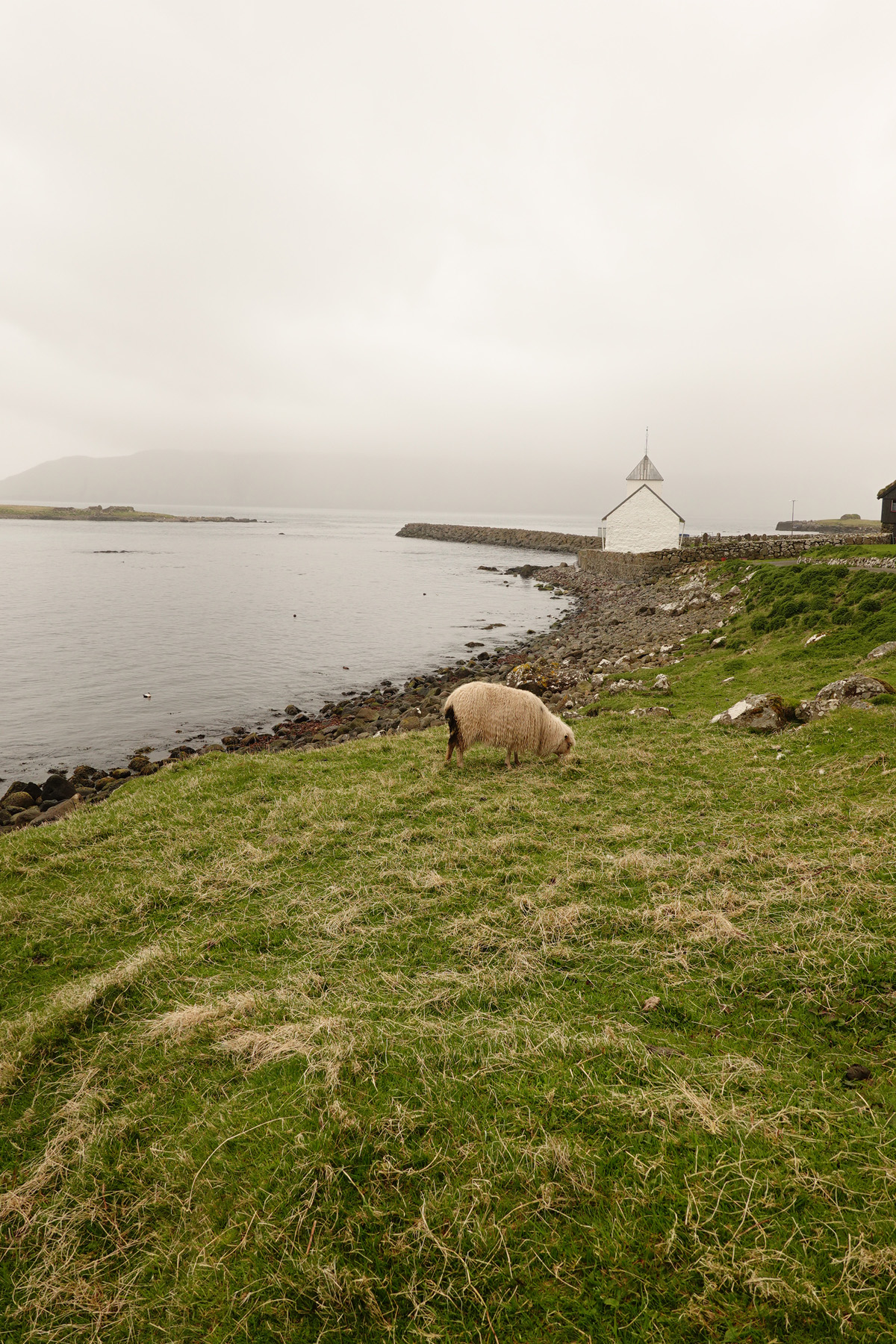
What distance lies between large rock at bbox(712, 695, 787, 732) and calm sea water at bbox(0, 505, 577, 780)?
16.0 meters

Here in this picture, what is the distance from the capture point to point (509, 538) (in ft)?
437

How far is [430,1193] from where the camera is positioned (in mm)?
3453

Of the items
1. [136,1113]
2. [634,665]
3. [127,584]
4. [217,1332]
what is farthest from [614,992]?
[127,584]

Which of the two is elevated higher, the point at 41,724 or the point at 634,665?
the point at 634,665

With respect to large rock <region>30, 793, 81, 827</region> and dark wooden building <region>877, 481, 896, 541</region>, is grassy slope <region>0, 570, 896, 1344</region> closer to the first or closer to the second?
large rock <region>30, 793, 81, 827</region>

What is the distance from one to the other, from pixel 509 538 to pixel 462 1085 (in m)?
134

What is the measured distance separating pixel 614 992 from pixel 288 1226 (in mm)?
2949

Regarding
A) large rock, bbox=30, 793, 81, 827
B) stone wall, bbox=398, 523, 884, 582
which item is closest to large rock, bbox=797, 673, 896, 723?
large rock, bbox=30, 793, 81, 827

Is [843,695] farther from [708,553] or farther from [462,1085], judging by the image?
[708,553]

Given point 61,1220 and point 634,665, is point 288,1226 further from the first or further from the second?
point 634,665

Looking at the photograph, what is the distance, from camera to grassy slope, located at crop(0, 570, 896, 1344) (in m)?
3.07

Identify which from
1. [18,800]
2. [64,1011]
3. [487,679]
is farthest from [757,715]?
[18,800]

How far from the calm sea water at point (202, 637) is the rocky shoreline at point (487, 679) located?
5.94ft

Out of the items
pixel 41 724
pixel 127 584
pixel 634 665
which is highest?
pixel 127 584
